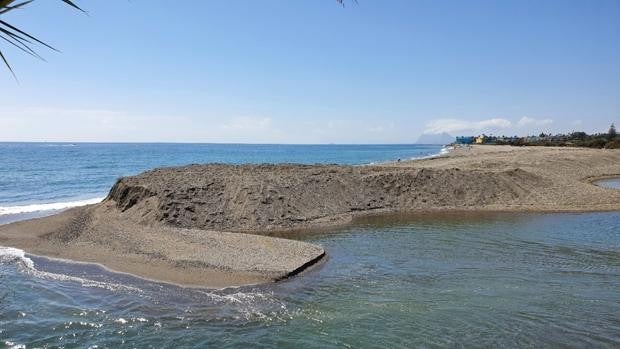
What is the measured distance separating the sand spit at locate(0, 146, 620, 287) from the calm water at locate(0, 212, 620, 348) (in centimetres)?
127

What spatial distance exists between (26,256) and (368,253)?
10931 mm

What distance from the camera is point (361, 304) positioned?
11258 millimetres

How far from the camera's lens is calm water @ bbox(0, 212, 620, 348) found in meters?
9.43

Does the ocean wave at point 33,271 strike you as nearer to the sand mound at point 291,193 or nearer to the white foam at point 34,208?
the sand mound at point 291,193

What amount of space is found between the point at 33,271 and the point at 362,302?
938cm

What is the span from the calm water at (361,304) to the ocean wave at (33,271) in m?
0.06

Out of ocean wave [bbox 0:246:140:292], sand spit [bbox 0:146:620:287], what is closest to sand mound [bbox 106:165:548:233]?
sand spit [bbox 0:146:620:287]

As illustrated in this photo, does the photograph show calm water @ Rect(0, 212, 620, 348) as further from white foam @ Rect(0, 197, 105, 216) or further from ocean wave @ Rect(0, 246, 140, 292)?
white foam @ Rect(0, 197, 105, 216)

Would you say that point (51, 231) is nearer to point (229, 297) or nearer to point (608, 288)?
point (229, 297)

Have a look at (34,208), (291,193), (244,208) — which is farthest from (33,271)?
(34,208)

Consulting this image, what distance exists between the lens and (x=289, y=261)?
14.5 m

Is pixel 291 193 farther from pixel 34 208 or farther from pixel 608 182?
pixel 608 182

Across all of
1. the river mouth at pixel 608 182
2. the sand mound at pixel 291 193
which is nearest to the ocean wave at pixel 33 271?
the sand mound at pixel 291 193

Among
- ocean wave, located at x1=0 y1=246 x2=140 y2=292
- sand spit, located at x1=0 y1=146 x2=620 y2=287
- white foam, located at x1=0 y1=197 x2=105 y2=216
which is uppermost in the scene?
sand spit, located at x1=0 y1=146 x2=620 y2=287
